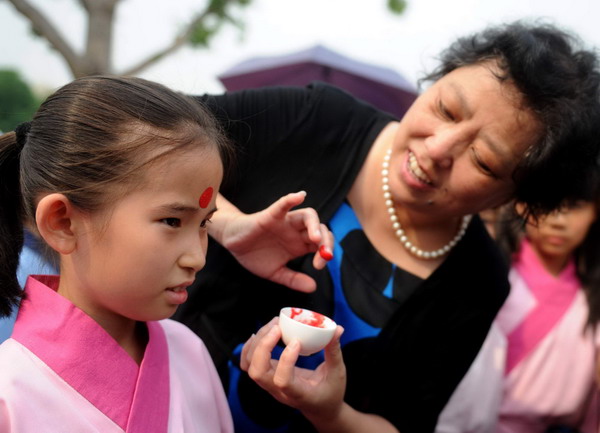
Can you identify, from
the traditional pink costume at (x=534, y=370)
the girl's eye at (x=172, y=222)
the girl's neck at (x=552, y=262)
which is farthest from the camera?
the girl's neck at (x=552, y=262)

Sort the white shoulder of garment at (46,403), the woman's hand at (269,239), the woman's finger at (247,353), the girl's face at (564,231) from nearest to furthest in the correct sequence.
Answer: the white shoulder of garment at (46,403)
the woman's finger at (247,353)
the woman's hand at (269,239)
the girl's face at (564,231)

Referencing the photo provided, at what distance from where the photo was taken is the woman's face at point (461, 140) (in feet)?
5.73

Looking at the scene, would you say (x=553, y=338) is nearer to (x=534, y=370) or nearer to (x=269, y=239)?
(x=534, y=370)

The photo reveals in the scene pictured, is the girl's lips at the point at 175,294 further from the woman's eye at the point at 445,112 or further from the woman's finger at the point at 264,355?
the woman's eye at the point at 445,112

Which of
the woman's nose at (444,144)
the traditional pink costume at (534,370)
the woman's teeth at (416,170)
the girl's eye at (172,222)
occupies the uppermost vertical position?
the woman's nose at (444,144)

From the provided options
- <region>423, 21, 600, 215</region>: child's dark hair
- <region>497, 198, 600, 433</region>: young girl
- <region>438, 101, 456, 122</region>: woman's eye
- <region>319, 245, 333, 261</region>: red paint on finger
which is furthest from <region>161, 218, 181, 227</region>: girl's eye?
<region>497, 198, 600, 433</region>: young girl

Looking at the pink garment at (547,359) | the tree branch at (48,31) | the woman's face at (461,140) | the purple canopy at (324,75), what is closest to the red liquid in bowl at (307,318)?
the woman's face at (461,140)

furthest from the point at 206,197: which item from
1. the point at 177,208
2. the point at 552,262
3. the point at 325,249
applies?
the point at 552,262

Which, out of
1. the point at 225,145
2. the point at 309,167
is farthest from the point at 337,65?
the point at 225,145

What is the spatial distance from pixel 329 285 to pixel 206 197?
0.64 meters

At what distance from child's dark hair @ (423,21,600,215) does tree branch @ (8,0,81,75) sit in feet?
13.1

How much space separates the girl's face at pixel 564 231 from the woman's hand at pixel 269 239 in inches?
70.4

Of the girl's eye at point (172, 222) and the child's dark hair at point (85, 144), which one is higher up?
the child's dark hair at point (85, 144)

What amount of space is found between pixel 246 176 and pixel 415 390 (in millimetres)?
784
